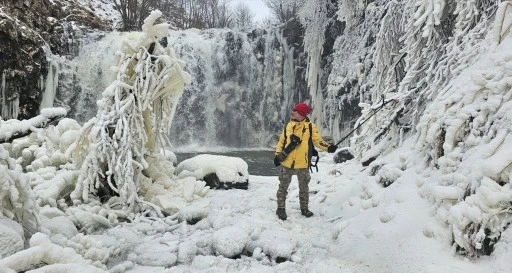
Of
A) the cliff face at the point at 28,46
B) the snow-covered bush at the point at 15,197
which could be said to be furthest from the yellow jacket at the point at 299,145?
the cliff face at the point at 28,46

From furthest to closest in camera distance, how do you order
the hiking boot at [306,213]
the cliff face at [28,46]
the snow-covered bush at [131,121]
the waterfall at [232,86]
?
the waterfall at [232,86]
the cliff face at [28,46]
the hiking boot at [306,213]
the snow-covered bush at [131,121]

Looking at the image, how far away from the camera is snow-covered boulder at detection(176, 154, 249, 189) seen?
622cm

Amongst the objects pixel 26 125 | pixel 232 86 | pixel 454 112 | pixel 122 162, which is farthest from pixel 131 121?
pixel 232 86

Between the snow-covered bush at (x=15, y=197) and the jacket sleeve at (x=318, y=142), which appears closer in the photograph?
the snow-covered bush at (x=15, y=197)

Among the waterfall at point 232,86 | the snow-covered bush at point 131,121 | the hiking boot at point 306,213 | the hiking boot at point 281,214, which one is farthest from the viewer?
the waterfall at point 232,86

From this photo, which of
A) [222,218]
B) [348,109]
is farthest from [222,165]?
[348,109]

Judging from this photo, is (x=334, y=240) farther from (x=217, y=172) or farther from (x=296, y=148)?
(x=217, y=172)

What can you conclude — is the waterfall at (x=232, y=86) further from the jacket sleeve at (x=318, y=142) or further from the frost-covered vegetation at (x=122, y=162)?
the jacket sleeve at (x=318, y=142)

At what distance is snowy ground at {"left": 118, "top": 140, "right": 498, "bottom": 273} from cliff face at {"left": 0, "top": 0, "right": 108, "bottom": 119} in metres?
12.7

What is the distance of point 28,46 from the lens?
14117 millimetres

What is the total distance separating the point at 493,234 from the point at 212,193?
4.10m

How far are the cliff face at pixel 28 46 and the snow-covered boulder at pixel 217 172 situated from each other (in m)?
10.8

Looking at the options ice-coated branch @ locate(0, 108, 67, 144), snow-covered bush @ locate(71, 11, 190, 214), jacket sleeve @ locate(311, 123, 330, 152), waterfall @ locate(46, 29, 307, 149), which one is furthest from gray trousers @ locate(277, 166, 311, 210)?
waterfall @ locate(46, 29, 307, 149)

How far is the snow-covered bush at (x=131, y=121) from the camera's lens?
452cm
